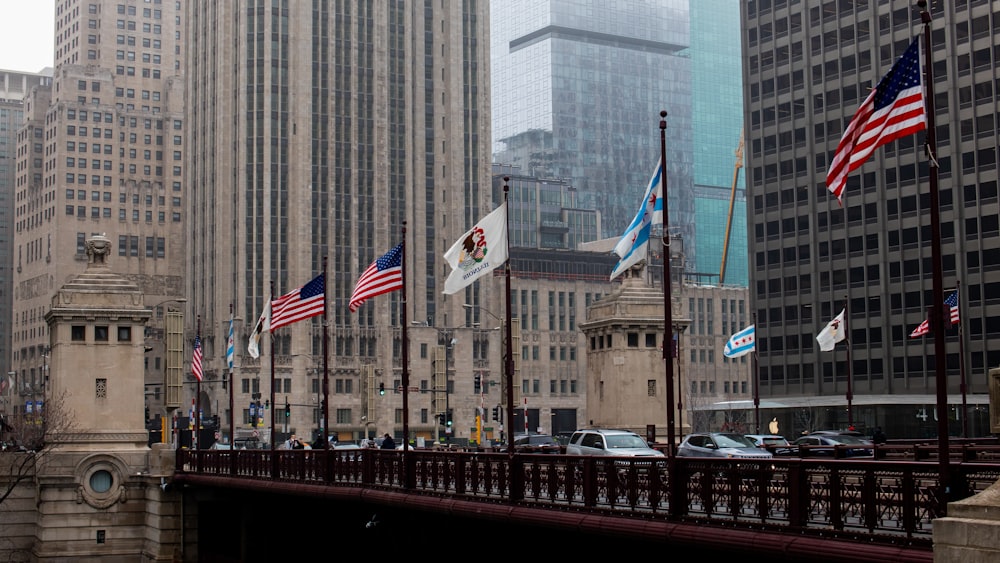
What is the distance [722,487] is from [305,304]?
83.5 ft

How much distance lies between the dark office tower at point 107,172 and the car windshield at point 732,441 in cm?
15514

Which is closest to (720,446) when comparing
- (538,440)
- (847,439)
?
(847,439)

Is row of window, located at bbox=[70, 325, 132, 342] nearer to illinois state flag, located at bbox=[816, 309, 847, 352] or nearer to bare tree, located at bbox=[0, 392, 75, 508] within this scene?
bare tree, located at bbox=[0, 392, 75, 508]

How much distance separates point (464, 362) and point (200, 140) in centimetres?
3818

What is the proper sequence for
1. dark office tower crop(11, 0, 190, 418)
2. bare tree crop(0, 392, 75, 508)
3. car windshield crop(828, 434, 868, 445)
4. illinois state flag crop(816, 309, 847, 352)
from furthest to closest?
1. dark office tower crop(11, 0, 190, 418)
2. bare tree crop(0, 392, 75, 508)
3. illinois state flag crop(816, 309, 847, 352)
4. car windshield crop(828, 434, 868, 445)

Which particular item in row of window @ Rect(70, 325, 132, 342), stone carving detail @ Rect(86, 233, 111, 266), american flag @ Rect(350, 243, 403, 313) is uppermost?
stone carving detail @ Rect(86, 233, 111, 266)

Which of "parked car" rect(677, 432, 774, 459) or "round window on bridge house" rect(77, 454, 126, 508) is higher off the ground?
"parked car" rect(677, 432, 774, 459)

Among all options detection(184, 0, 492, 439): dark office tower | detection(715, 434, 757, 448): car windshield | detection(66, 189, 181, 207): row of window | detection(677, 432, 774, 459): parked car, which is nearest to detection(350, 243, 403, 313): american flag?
detection(677, 432, 774, 459): parked car

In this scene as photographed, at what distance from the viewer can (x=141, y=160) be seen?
636 feet

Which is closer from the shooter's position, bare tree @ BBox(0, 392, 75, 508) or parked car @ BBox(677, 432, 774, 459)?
parked car @ BBox(677, 432, 774, 459)

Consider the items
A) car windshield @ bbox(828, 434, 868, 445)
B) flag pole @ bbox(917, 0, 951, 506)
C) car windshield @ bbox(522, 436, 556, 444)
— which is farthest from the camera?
car windshield @ bbox(522, 436, 556, 444)

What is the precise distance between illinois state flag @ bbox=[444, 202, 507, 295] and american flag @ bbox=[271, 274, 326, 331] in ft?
37.7

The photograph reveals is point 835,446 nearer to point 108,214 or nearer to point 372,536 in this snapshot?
point 372,536

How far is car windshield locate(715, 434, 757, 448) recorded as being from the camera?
39.3 metres
